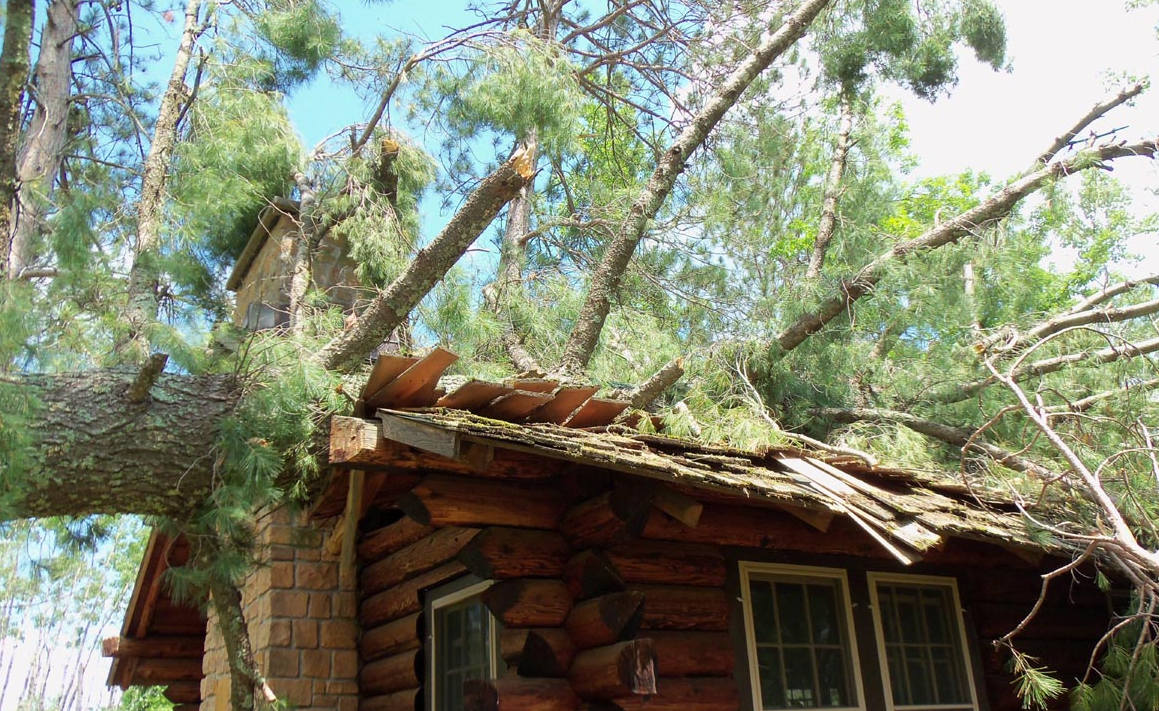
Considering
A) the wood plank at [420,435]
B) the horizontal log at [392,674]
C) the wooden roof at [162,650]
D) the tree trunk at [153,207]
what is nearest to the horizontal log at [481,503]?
Answer: the wood plank at [420,435]

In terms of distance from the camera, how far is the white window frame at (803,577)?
5.09 m

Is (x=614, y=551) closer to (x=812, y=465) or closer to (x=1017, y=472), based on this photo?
(x=812, y=465)

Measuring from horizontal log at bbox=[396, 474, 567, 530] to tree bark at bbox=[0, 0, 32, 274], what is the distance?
7.71ft

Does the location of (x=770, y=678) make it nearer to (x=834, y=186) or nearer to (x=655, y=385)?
(x=655, y=385)

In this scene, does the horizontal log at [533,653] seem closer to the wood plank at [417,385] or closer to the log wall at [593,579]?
the log wall at [593,579]

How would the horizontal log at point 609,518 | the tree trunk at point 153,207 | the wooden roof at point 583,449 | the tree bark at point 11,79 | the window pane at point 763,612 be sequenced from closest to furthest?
→ the wooden roof at point 583,449
the tree bark at point 11,79
the horizontal log at point 609,518
the tree trunk at point 153,207
the window pane at point 763,612

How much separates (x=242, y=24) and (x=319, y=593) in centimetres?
615

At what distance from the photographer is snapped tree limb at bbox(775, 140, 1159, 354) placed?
Result: 27.0 feet

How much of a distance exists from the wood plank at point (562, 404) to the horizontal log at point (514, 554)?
0.59m

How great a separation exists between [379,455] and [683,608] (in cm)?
181

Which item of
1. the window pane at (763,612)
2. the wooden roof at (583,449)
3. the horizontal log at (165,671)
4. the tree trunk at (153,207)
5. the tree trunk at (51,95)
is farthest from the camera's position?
the tree trunk at (51,95)

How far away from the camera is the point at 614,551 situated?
15.6 ft

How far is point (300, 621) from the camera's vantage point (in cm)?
589

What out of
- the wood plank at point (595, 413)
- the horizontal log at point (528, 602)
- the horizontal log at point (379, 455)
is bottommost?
the horizontal log at point (528, 602)
